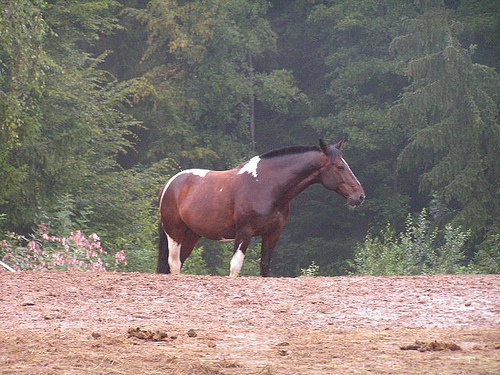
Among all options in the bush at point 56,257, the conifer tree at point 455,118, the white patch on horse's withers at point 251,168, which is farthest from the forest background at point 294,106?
the white patch on horse's withers at point 251,168

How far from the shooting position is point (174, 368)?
527cm

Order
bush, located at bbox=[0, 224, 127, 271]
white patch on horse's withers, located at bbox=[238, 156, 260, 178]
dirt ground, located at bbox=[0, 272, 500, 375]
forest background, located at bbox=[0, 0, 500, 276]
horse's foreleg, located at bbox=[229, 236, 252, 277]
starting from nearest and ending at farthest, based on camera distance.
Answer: dirt ground, located at bbox=[0, 272, 500, 375], horse's foreleg, located at bbox=[229, 236, 252, 277], white patch on horse's withers, located at bbox=[238, 156, 260, 178], bush, located at bbox=[0, 224, 127, 271], forest background, located at bbox=[0, 0, 500, 276]

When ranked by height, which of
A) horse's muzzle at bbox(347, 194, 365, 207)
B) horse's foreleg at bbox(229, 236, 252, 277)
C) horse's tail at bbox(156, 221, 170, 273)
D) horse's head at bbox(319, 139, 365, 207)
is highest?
horse's head at bbox(319, 139, 365, 207)

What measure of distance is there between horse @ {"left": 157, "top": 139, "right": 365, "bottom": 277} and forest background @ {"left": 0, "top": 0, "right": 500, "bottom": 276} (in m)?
7.33

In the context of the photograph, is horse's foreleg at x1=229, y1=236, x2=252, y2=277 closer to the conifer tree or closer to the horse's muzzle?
the horse's muzzle

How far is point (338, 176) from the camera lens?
32.5ft

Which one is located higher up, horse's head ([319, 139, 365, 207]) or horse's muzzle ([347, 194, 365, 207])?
horse's head ([319, 139, 365, 207])

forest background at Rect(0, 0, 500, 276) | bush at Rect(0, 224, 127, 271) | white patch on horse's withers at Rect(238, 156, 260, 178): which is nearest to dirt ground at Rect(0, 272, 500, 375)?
white patch on horse's withers at Rect(238, 156, 260, 178)

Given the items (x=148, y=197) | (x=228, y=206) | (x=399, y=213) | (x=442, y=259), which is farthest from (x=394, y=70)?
(x=228, y=206)

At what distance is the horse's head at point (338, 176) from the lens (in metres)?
9.89

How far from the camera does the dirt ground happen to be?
537 cm

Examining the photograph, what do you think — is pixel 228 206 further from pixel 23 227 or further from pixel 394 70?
pixel 394 70

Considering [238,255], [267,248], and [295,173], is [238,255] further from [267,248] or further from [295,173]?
[295,173]

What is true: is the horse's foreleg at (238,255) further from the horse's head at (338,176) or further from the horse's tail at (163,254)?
the horse's tail at (163,254)
